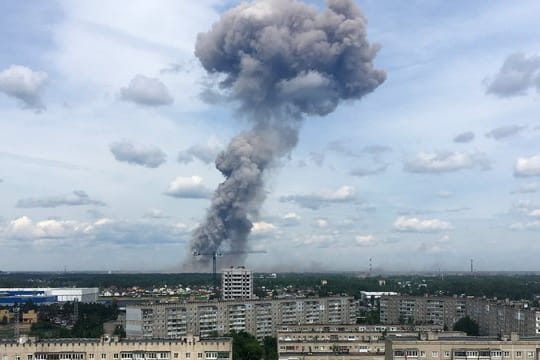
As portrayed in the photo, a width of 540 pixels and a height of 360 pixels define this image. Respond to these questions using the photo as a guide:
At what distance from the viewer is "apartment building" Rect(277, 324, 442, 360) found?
33.1 metres

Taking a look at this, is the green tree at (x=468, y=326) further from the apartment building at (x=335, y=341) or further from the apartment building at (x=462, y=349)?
the apartment building at (x=462, y=349)

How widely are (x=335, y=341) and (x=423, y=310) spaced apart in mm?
35720

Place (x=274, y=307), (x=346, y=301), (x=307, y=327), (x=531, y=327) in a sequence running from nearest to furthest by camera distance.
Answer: (x=307, y=327)
(x=531, y=327)
(x=274, y=307)
(x=346, y=301)

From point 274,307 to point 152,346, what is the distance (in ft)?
106

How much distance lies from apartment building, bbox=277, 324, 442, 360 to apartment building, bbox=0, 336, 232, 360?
4.32m

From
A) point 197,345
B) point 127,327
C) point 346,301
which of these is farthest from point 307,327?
point 346,301

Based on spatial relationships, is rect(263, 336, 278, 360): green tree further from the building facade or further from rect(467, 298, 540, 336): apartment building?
the building facade

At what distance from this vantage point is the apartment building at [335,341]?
3307cm

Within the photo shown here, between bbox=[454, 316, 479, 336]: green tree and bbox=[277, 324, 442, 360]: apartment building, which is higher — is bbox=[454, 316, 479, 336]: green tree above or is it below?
below

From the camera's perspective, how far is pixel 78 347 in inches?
1200

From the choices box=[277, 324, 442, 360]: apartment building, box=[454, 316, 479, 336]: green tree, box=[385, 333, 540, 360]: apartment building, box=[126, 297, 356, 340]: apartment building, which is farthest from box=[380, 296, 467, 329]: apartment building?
box=[385, 333, 540, 360]: apartment building

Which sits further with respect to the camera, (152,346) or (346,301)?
(346,301)

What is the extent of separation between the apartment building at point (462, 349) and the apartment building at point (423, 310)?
36.2 m

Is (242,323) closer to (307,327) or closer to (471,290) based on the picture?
(307,327)
